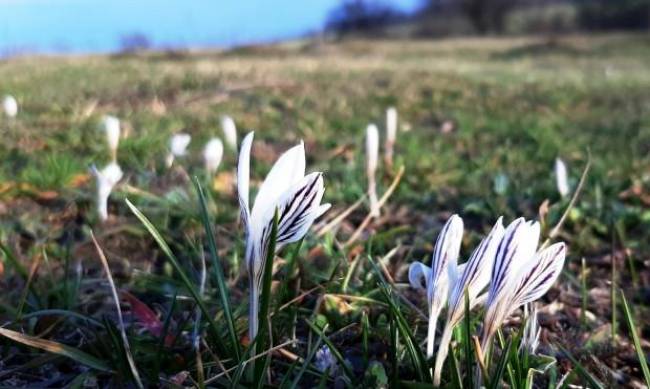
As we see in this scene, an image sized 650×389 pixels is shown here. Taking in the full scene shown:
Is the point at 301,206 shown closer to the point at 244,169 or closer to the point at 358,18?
the point at 244,169

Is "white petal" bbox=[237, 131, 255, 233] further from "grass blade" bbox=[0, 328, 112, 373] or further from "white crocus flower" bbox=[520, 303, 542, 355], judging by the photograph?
"white crocus flower" bbox=[520, 303, 542, 355]

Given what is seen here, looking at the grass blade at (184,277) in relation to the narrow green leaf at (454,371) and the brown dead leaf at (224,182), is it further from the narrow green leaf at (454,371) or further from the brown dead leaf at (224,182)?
the brown dead leaf at (224,182)

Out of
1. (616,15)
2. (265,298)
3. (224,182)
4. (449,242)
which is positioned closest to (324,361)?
(265,298)

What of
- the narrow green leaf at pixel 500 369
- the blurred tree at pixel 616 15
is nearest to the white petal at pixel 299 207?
the narrow green leaf at pixel 500 369

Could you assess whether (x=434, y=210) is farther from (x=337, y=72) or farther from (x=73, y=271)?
(x=337, y=72)

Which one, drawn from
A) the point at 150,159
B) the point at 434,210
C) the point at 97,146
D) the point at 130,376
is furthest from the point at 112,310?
the point at 97,146
